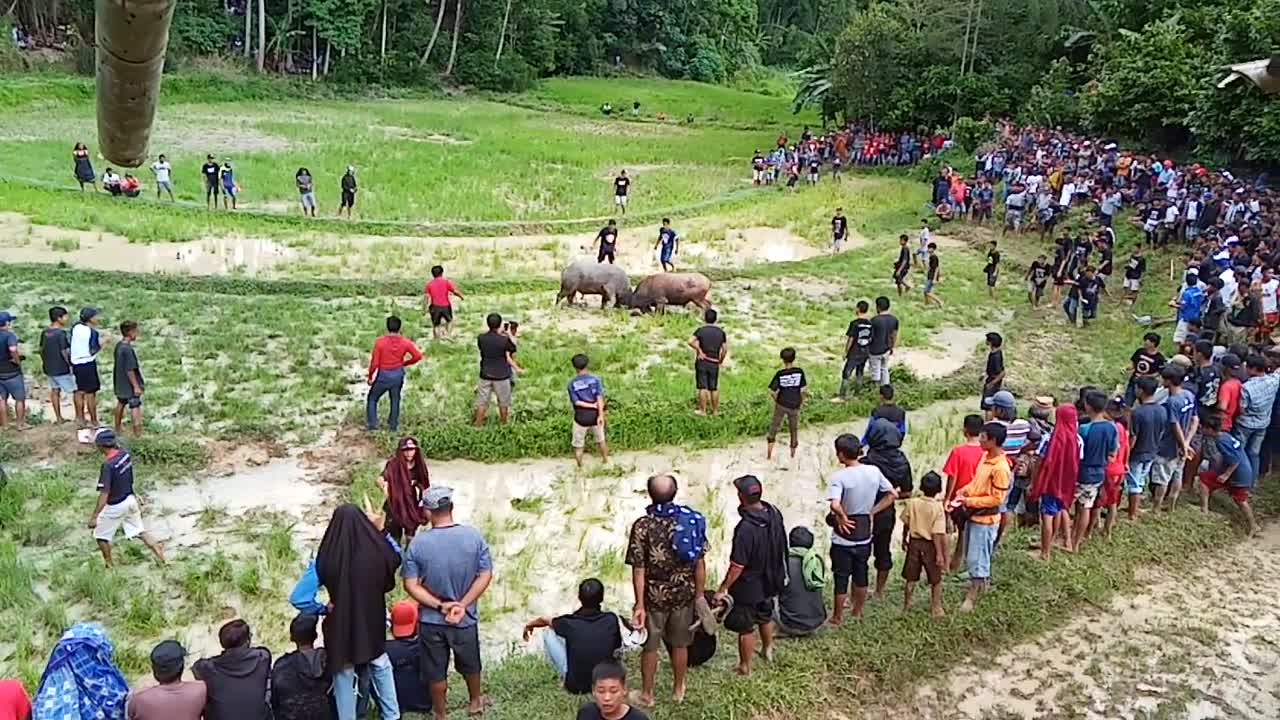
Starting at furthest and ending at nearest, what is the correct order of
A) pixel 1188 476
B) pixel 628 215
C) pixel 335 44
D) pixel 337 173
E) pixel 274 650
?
pixel 335 44 → pixel 337 173 → pixel 628 215 → pixel 1188 476 → pixel 274 650

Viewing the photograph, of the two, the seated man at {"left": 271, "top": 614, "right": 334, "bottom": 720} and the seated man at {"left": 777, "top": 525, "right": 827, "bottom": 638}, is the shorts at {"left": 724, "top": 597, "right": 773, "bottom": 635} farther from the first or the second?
the seated man at {"left": 271, "top": 614, "right": 334, "bottom": 720}

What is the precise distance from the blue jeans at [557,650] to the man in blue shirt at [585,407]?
182 inches

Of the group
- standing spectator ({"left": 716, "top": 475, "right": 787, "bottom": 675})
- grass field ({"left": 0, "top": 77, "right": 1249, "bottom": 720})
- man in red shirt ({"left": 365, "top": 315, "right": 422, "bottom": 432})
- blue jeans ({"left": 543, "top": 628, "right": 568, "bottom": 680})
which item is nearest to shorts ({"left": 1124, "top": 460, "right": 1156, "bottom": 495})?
grass field ({"left": 0, "top": 77, "right": 1249, "bottom": 720})

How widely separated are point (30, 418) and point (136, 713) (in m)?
8.52

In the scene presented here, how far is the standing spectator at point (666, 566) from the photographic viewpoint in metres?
6.54

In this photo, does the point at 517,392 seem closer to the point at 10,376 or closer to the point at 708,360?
the point at 708,360

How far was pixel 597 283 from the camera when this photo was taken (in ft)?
62.0

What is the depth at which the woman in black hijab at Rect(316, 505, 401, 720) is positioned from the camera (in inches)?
237

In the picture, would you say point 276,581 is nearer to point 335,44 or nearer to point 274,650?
point 274,650

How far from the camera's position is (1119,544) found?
992 centimetres

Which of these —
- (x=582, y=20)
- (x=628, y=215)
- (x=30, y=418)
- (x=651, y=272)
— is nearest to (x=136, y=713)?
(x=30, y=418)

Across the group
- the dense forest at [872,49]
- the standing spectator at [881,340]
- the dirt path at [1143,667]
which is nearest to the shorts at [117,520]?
the dirt path at [1143,667]

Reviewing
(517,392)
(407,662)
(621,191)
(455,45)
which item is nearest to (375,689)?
(407,662)

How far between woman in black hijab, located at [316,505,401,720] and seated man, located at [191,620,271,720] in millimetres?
454
